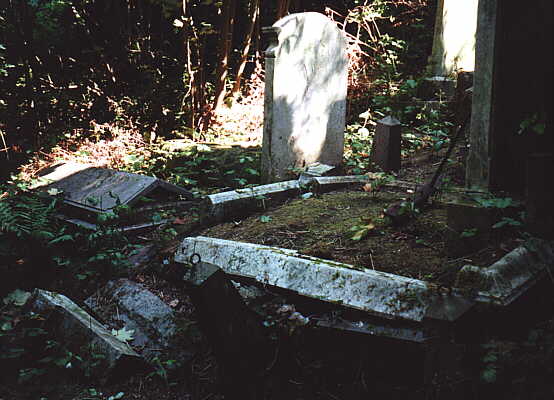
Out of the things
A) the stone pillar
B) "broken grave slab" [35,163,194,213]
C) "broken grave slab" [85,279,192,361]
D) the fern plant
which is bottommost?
"broken grave slab" [85,279,192,361]

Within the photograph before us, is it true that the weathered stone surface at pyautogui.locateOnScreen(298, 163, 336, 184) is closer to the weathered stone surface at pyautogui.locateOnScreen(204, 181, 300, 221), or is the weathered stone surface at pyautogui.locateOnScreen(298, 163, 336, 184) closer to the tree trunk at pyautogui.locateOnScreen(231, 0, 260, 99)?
the weathered stone surface at pyautogui.locateOnScreen(204, 181, 300, 221)

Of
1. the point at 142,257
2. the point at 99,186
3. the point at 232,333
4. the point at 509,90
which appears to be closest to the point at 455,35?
the point at 509,90

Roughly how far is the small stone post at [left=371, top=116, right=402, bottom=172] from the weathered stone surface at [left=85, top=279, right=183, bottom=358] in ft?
10.6

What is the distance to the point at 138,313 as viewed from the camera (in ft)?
12.3

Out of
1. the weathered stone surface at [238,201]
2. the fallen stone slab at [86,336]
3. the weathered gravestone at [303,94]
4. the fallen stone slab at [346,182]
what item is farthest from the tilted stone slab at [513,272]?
the weathered gravestone at [303,94]

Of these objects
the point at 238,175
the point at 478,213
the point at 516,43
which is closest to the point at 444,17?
the point at 238,175

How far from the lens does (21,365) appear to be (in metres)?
3.37

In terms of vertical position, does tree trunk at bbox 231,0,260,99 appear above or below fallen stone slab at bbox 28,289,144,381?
above

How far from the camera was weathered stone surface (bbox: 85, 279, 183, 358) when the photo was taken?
3.53m

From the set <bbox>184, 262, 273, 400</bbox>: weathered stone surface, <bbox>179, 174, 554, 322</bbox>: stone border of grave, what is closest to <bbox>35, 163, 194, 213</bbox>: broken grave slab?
<bbox>179, 174, 554, 322</bbox>: stone border of grave

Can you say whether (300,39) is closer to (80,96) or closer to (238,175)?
(238,175)

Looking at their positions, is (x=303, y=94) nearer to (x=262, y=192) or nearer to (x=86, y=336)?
(x=262, y=192)

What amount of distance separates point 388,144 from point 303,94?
1.09 metres

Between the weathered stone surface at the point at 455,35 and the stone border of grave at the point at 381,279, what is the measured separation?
626cm
